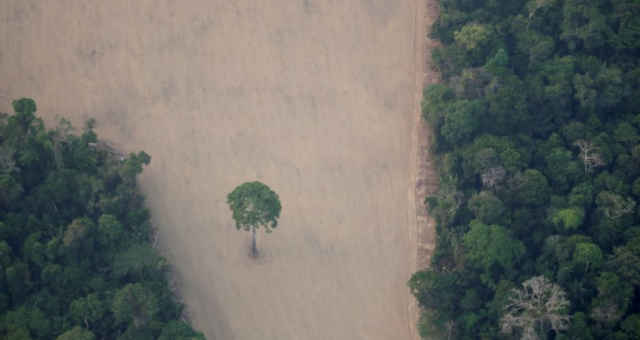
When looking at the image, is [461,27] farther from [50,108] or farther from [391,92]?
[50,108]

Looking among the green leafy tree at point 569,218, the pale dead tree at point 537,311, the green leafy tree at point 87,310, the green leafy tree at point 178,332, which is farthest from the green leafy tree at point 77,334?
the green leafy tree at point 569,218

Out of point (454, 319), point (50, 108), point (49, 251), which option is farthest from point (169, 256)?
point (454, 319)

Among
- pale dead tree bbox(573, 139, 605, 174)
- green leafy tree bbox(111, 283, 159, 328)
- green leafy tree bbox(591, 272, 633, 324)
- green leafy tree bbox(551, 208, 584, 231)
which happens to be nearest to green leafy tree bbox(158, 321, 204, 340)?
green leafy tree bbox(111, 283, 159, 328)

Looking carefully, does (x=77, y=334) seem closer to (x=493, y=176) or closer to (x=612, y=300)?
(x=493, y=176)

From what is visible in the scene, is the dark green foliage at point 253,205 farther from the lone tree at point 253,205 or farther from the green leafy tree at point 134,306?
the green leafy tree at point 134,306

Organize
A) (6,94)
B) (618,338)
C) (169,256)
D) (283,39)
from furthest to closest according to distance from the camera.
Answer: (283,39)
(6,94)
(169,256)
(618,338)

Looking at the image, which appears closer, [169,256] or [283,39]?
[169,256]

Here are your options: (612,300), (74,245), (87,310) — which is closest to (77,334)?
(87,310)
